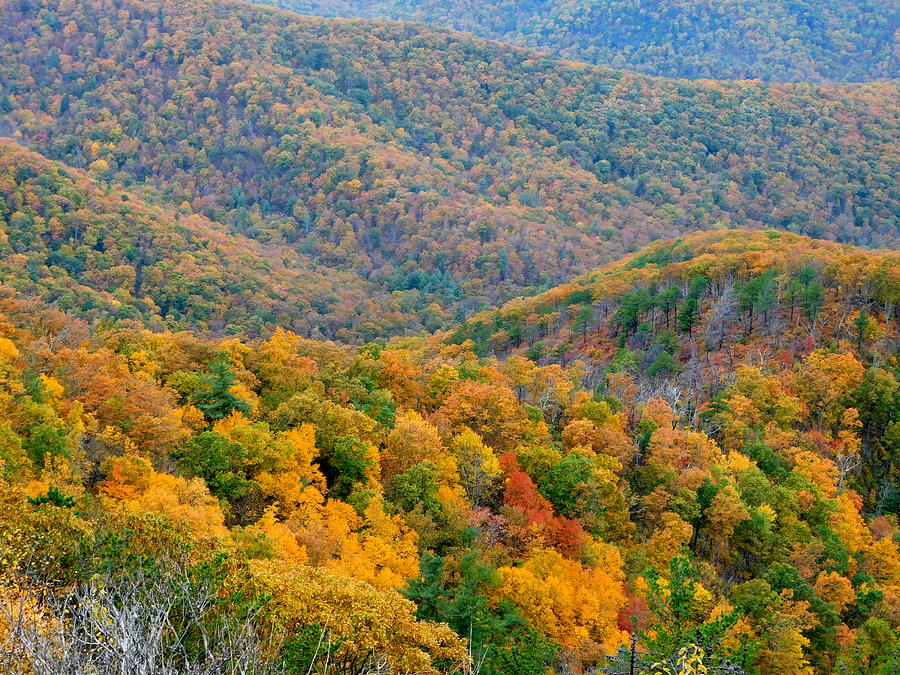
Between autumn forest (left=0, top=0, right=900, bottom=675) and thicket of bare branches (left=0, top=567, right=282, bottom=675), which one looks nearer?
thicket of bare branches (left=0, top=567, right=282, bottom=675)

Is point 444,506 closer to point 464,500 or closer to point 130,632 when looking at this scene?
point 464,500

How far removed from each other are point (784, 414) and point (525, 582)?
5019cm

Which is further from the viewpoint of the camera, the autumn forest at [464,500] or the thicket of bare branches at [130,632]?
the autumn forest at [464,500]

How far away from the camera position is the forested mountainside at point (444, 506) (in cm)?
2900

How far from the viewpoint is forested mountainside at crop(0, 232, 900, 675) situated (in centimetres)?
2900

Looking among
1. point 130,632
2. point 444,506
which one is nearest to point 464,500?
point 444,506

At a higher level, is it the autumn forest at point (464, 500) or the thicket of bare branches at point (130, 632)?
the thicket of bare branches at point (130, 632)

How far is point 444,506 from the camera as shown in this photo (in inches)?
2259

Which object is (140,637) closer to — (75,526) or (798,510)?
(75,526)

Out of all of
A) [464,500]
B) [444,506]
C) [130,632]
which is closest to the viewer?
[130,632]

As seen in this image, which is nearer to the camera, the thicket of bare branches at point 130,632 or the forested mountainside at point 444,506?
the thicket of bare branches at point 130,632

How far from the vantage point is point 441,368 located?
81.4 m

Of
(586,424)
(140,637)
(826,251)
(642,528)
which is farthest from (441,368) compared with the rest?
(826,251)

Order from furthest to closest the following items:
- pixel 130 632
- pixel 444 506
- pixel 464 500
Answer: pixel 464 500, pixel 444 506, pixel 130 632
